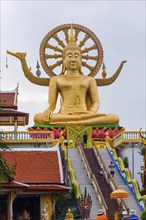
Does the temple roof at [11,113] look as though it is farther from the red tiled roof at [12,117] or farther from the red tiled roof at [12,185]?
the red tiled roof at [12,185]

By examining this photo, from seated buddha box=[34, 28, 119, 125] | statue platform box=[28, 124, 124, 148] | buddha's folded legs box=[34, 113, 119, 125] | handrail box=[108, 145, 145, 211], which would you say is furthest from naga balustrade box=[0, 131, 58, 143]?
seated buddha box=[34, 28, 119, 125]

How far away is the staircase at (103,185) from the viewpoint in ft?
123

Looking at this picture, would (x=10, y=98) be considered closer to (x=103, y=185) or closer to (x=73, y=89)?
(x=73, y=89)

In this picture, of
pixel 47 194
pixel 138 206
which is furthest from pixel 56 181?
pixel 138 206

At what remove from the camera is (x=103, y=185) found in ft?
133

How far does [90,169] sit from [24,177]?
5748mm

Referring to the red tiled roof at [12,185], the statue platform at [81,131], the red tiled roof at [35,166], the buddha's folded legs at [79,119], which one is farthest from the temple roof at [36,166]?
the buddha's folded legs at [79,119]

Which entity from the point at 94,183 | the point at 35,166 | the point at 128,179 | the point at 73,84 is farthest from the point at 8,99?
the point at 35,166

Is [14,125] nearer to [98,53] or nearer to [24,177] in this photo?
[98,53]

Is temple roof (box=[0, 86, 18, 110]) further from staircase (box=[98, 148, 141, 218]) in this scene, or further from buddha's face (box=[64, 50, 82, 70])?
staircase (box=[98, 148, 141, 218])

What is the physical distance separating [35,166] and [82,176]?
4.28 m

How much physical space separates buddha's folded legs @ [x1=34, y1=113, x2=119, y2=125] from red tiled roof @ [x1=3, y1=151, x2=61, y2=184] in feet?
42.7

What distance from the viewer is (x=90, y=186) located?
40.8 meters

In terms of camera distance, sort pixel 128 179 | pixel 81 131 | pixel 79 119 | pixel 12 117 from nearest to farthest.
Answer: pixel 128 179
pixel 12 117
pixel 81 131
pixel 79 119
